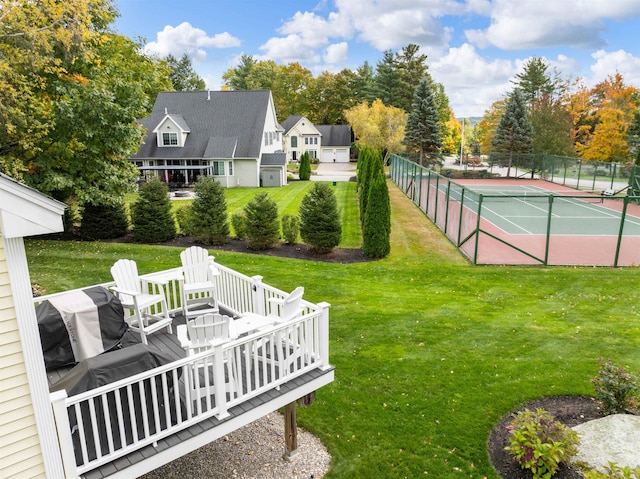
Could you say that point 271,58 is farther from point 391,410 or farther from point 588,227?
point 391,410

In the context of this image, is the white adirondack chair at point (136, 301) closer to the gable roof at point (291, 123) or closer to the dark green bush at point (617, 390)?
the dark green bush at point (617, 390)

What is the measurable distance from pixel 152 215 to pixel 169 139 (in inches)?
924

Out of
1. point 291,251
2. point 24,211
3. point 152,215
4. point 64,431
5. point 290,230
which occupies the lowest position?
point 291,251

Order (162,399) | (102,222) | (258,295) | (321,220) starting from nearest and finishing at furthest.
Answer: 1. (162,399)
2. (258,295)
3. (321,220)
4. (102,222)

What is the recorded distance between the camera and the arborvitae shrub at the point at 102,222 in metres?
16.5

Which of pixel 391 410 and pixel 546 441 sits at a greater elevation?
pixel 546 441

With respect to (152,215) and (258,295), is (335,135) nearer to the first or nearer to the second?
(152,215)

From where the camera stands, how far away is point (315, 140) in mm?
61812

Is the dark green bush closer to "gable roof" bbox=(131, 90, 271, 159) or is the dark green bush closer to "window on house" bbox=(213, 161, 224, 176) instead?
"gable roof" bbox=(131, 90, 271, 159)

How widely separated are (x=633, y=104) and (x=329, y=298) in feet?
128

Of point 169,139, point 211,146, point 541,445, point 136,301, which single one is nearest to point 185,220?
point 136,301

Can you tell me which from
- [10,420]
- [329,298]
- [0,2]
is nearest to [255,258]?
[329,298]

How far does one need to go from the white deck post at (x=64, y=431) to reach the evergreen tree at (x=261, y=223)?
37.3ft

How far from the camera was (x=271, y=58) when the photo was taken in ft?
244
